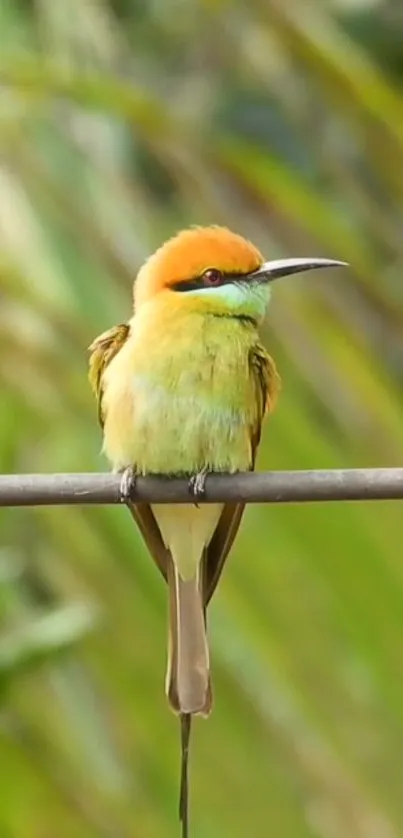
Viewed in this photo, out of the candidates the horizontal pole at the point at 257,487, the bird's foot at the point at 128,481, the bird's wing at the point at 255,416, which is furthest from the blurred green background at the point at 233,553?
the horizontal pole at the point at 257,487

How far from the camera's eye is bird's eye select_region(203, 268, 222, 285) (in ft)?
3.78

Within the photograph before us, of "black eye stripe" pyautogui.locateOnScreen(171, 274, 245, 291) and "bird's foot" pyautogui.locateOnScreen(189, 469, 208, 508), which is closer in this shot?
"bird's foot" pyautogui.locateOnScreen(189, 469, 208, 508)

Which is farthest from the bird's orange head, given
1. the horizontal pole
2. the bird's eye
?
the horizontal pole

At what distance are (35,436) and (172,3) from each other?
935 mm

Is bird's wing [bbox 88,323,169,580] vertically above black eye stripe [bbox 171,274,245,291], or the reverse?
black eye stripe [bbox 171,274,245,291]

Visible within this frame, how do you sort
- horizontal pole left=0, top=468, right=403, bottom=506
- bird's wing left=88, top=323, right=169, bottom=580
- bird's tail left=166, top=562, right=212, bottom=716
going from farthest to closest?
1. bird's wing left=88, top=323, right=169, bottom=580
2. bird's tail left=166, top=562, right=212, bottom=716
3. horizontal pole left=0, top=468, right=403, bottom=506

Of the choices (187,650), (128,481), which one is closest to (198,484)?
(128,481)

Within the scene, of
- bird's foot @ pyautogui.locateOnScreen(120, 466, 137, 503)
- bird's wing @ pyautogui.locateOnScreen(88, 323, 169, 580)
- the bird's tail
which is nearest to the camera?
bird's foot @ pyautogui.locateOnScreen(120, 466, 137, 503)

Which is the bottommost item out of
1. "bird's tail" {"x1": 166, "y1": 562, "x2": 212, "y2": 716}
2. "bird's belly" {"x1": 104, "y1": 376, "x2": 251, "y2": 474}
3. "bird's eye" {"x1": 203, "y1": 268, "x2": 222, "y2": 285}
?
"bird's tail" {"x1": 166, "y1": 562, "x2": 212, "y2": 716}

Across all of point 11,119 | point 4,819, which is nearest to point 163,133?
point 11,119

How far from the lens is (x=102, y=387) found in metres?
1.21

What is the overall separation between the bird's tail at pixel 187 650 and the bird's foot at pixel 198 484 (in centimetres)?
11

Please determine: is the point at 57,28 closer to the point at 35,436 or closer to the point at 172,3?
the point at 35,436

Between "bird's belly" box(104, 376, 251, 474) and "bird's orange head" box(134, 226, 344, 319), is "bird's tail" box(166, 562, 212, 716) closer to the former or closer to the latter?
"bird's belly" box(104, 376, 251, 474)
